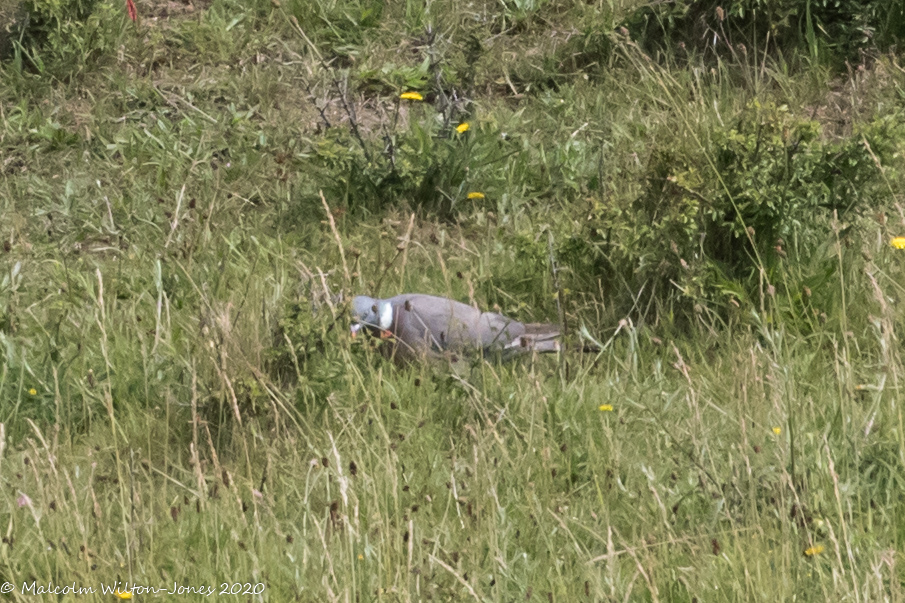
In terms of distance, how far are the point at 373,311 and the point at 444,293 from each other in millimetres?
401

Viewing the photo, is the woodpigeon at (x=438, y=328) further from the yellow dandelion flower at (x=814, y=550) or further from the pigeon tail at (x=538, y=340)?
the yellow dandelion flower at (x=814, y=550)

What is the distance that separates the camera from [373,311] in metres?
4.07

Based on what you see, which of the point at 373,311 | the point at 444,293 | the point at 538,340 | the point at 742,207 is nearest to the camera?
the point at 742,207

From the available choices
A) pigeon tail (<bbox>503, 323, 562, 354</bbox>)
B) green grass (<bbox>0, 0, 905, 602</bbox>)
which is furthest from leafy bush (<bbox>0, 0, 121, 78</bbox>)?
pigeon tail (<bbox>503, 323, 562, 354</bbox>)

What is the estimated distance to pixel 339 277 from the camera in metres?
4.32

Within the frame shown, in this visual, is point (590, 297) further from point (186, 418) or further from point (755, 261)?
point (186, 418)

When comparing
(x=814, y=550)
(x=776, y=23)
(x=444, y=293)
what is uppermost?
(x=776, y=23)

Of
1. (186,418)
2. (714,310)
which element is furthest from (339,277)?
(714,310)

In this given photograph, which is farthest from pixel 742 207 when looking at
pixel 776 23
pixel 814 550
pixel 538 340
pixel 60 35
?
pixel 60 35

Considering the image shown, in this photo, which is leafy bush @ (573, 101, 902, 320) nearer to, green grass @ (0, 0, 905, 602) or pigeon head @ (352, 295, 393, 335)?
green grass @ (0, 0, 905, 602)

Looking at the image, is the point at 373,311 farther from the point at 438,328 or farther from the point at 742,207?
the point at 742,207

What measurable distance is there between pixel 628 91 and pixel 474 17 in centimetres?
117

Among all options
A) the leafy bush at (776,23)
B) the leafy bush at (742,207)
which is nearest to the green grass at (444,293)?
the leafy bush at (742,207)

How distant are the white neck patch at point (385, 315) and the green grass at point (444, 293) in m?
0.20
